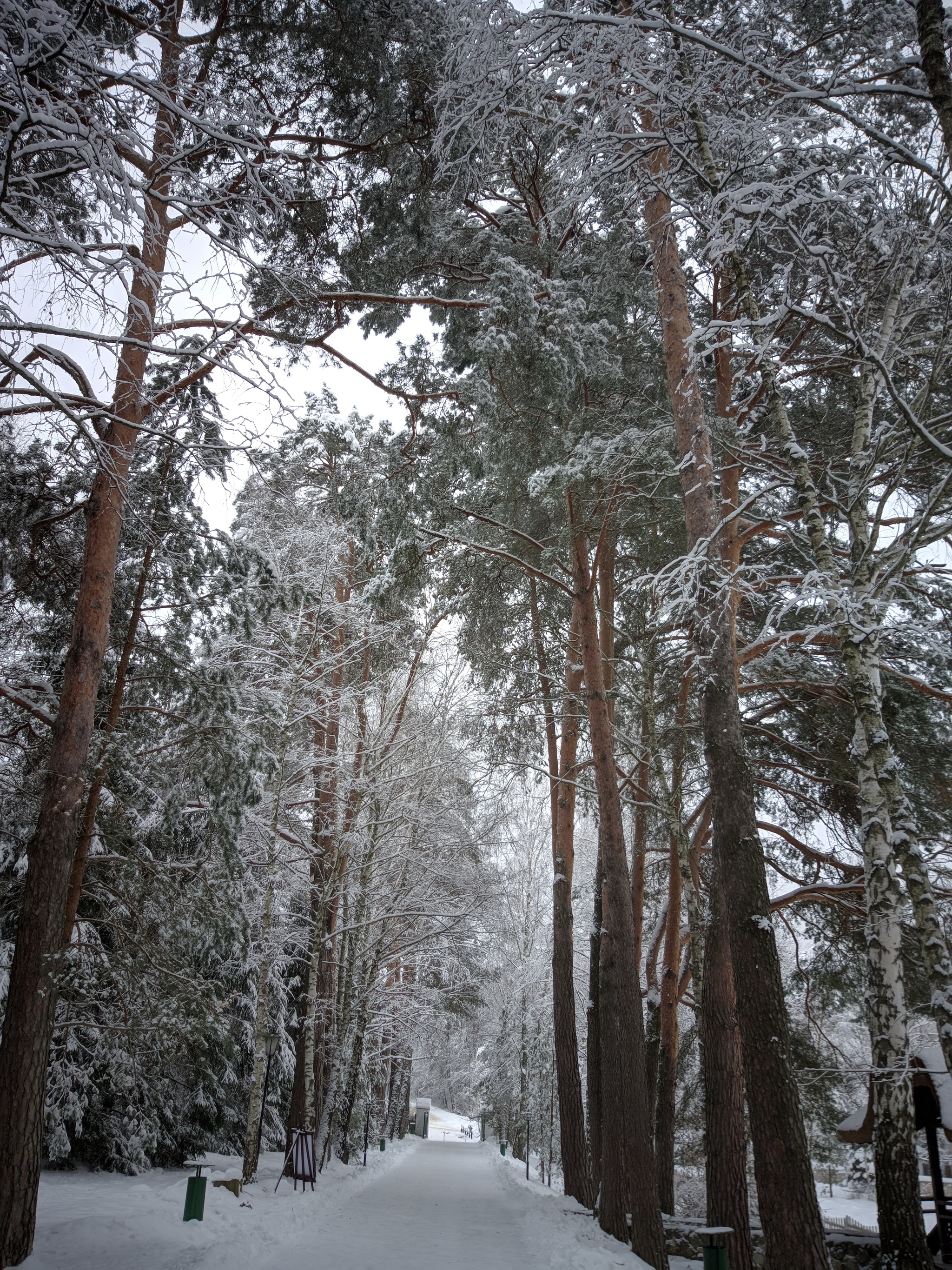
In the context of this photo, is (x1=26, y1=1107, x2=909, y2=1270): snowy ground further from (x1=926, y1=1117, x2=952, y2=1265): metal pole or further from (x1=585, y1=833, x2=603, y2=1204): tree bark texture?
(x1=926, y1=1117, x2=952, y2=1265): metal pole

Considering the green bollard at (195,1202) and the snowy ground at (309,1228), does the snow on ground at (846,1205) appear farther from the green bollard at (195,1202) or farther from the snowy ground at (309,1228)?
the green bollard at (195,1202)

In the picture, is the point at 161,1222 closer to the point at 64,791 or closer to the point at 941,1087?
the point at 64,791

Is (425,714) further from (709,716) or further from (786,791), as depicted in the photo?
(709,716)

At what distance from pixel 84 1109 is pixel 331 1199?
3.78 metres

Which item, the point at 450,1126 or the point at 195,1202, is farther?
the point at 450,1126

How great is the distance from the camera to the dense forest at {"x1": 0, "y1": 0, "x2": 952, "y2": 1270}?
4551 mm

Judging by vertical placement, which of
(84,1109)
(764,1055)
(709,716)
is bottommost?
(84,1109)

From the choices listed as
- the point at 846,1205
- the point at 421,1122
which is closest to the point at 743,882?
the point at 846,1205

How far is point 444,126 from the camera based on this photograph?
6.02 meters

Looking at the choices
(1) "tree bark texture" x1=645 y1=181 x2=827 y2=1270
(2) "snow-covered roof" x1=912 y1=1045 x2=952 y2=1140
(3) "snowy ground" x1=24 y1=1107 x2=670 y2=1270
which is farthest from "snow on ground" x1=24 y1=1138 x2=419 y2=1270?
(2) "snow-covered roof" x1=912 y1=1045 x2=952 y2=1140

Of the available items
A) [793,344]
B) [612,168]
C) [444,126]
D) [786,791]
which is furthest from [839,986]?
[444,126]

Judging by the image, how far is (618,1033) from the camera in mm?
9102

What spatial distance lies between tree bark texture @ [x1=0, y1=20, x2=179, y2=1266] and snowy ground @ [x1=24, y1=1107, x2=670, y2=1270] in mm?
701

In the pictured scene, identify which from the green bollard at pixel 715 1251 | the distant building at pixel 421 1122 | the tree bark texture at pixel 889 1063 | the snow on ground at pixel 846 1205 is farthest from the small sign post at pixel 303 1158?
the distant building at pixel 421 1122
